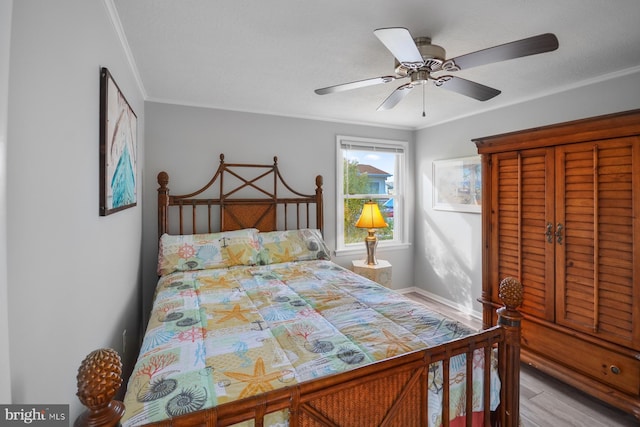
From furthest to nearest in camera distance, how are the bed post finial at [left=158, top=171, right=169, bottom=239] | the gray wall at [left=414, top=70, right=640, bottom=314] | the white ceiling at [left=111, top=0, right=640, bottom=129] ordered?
the bed post finial at [left=158, top=171, right=169, bottom=239]
the gray wall at [left=414, top=70, right=640, bottom=314]
the white ceiling at [left=111, top=0, right=640, bottom=129]

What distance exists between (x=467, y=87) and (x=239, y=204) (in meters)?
2.44

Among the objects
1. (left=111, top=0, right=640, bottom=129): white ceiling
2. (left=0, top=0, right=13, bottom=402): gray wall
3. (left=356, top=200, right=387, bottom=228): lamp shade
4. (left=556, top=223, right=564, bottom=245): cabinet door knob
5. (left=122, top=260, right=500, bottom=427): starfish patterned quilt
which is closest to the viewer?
(left=0, top=0, right=13, bottom=402): gray wall

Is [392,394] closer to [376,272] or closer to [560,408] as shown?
[560,408]

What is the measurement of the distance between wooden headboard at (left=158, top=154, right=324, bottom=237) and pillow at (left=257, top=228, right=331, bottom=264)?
1.09 ft

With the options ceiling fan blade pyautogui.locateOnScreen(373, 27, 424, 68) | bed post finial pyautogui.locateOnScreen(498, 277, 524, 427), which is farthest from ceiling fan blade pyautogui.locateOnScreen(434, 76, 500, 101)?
bed post finial pyautogui.locateOnScreen(498, 277, 524, 427)

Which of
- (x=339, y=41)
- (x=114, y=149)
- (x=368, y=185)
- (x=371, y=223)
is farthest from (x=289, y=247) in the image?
(x=339, y=41)

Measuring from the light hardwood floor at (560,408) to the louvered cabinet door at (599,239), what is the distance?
0.50 metres

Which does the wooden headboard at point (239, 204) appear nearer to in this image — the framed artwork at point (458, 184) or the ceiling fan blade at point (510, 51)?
the framed artwork at point (458, 184)

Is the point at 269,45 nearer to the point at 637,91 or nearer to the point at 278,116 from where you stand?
the point at 278,116

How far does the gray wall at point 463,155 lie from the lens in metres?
2.48

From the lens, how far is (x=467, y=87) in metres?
1.90

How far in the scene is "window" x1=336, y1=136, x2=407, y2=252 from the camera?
398 centimetres

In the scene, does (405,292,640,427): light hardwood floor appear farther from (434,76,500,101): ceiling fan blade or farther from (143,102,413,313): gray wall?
(143,102,413,313): gray wall

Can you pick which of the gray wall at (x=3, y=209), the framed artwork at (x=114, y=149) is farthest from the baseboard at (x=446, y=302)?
the gray wall at (x=3, y=209)
